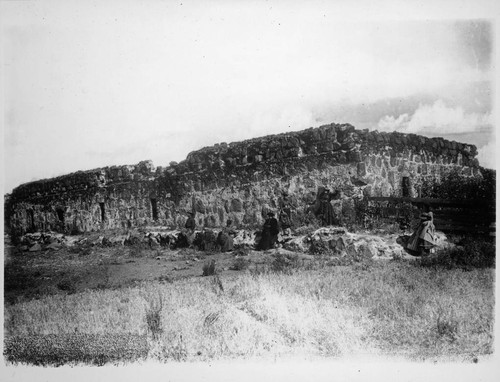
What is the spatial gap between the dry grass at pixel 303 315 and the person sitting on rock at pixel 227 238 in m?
0.52

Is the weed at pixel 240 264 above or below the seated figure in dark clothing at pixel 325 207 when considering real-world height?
below

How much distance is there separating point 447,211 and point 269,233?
2.25 meters

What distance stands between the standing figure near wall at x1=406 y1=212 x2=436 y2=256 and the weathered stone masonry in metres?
0.47

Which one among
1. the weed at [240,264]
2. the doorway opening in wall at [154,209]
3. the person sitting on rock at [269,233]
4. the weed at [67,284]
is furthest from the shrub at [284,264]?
the weed at [67,284]

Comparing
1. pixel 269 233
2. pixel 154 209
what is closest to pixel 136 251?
pixel 154 209

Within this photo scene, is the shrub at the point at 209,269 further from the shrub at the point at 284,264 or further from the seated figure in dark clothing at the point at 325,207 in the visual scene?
the seated figure in dark clothing at the point at 325,207

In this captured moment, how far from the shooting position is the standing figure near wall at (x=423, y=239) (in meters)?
7.54

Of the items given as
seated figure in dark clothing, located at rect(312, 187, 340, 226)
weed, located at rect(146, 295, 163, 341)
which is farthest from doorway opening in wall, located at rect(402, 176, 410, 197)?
weed, located at rect(146, 295, 163, 341)

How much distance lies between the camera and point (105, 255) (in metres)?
8.07

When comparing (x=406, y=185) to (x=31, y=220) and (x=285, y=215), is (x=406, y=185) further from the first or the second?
(x=31, y=220)

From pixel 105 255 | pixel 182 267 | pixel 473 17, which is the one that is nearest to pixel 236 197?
pixel 182 267

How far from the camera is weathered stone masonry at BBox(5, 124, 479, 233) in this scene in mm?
7734

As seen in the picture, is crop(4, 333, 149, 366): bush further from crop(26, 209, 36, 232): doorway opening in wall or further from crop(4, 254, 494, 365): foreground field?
crop(26, 209, 36, 232): doorway opening in wall

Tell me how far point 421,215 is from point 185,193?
321 cm
